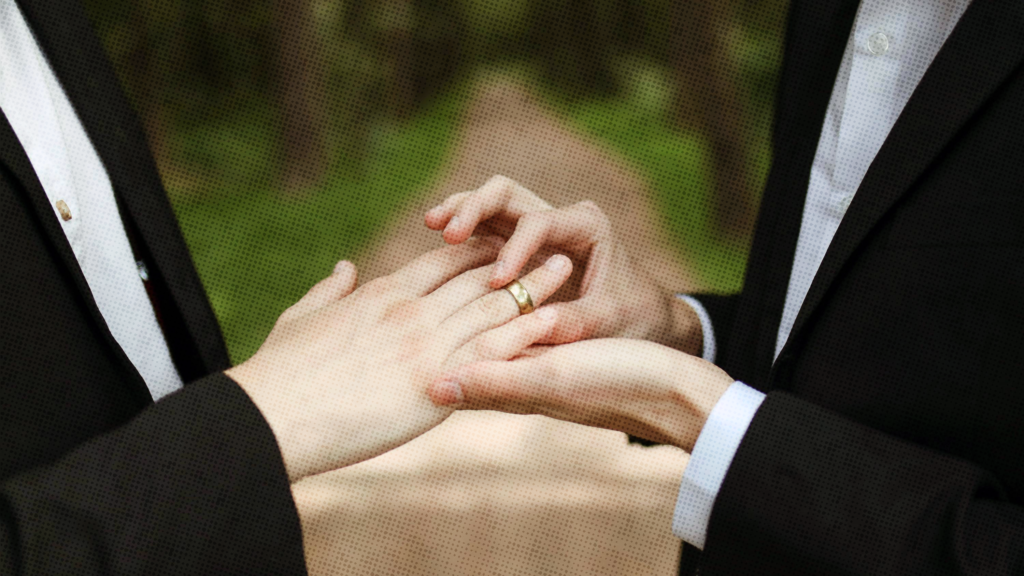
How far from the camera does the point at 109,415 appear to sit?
2.08 feet

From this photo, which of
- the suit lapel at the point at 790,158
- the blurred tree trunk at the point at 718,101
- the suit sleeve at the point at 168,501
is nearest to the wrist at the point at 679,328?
the suit lapel at the point at 790,158

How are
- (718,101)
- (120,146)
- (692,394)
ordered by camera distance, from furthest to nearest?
(718,101), (120,146), (692,394)

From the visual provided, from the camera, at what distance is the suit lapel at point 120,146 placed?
0.66 meters

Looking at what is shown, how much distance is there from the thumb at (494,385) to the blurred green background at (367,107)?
263 cm

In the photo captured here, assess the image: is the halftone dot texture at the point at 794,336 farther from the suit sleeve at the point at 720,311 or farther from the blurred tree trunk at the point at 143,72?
the blurred tree trunk at the point at 143,72

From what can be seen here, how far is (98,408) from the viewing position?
0.62 metres

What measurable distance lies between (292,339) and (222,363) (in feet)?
0.52

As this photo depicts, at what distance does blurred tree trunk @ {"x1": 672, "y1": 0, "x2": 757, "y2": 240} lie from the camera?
3.16 metres

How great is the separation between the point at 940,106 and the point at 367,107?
3.84 m

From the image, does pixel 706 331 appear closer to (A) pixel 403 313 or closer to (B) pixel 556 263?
(B) pixel 556 263

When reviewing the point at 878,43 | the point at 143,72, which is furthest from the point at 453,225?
the point at 143,72

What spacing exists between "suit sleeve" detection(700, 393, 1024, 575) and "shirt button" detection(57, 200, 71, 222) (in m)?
0.60

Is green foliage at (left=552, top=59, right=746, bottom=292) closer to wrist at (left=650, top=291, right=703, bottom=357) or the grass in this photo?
the grass

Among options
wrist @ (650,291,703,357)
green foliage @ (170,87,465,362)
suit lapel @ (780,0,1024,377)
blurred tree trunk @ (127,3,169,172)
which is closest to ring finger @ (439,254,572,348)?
wrist @ (650,291,703,357)
